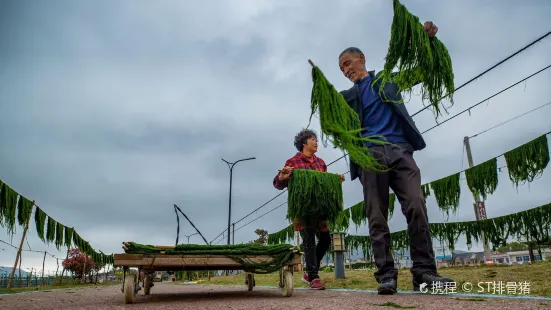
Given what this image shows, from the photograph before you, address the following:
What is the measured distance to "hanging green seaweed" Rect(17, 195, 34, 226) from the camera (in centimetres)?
991

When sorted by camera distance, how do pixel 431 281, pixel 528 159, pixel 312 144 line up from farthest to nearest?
1. pixel 528 159
2. pixel 312 144
3. pixel 431 281

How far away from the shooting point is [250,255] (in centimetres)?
368

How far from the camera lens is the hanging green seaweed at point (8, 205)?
29.6ft

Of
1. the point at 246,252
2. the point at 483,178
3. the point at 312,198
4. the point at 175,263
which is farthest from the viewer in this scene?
the point at 483,178

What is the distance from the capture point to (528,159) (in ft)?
24.1

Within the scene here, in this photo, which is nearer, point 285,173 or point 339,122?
point 339,122

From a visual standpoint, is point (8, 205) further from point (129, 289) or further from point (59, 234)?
point (129, 289)

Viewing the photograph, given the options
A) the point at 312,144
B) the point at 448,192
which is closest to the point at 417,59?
the point at 312,144

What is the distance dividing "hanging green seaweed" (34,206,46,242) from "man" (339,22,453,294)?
1089cm

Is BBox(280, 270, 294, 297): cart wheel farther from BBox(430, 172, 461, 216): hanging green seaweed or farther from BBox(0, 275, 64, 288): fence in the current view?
BBox(0, 275, 64, 288): fence

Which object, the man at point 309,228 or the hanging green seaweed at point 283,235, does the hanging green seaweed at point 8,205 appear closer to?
the man at point 309,228

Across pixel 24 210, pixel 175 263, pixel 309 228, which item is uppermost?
pixel 24 210

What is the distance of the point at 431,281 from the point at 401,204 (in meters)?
0.66

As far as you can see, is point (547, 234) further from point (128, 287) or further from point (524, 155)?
point (128, 287)
